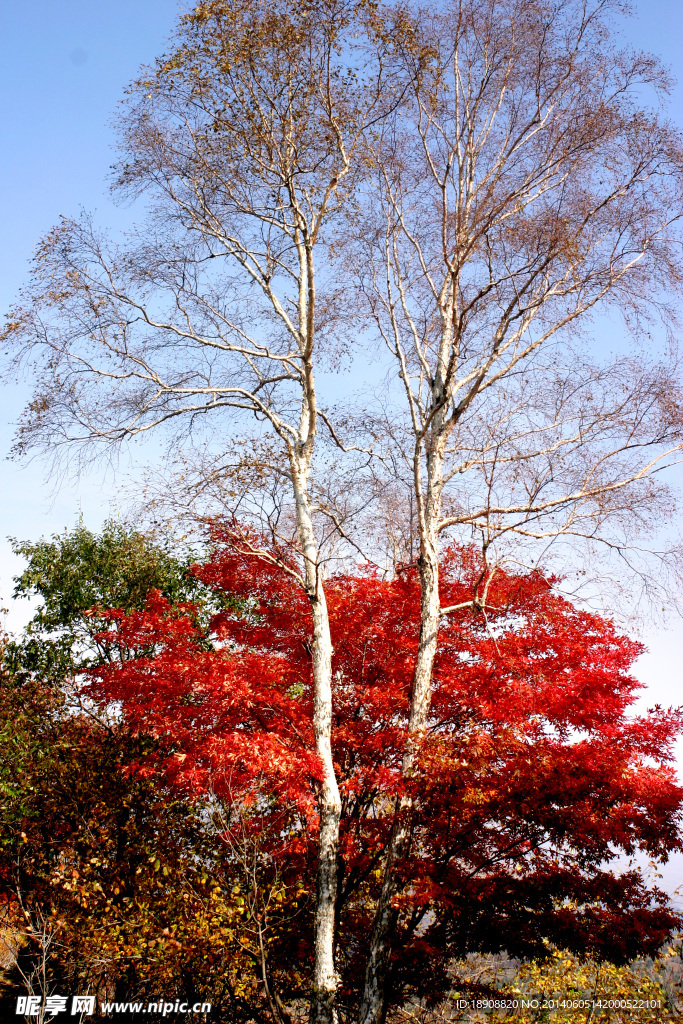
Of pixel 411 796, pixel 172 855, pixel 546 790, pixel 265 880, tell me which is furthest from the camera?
pixel 172 855

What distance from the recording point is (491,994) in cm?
878

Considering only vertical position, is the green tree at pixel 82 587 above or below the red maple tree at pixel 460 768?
above

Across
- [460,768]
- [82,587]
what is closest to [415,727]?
[460,768]

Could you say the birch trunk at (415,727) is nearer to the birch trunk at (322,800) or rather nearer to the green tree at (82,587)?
the birch trunk at (322,800)

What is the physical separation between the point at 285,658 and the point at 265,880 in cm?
275

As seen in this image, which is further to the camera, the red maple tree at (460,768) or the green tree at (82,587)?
the green tree at (82,587)

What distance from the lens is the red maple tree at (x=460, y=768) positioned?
24.7ft

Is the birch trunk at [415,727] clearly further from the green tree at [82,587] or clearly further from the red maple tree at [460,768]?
the green tree at [82,587]

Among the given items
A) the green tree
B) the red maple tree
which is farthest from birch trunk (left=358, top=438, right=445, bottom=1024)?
the green tree

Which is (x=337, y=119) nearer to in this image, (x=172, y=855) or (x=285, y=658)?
(x=285, y=658)

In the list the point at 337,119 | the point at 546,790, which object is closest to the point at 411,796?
the point at 546,790

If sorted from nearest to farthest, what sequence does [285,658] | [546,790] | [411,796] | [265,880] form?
[546,790] → [411,796] → [265,880] → [285,658]

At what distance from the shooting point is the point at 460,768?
24.6 ft

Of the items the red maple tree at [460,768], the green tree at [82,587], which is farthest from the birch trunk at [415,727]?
the green tree at [82,587]
